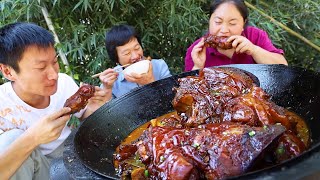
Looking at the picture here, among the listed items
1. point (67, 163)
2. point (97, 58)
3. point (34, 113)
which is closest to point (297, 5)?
point (97, 58)

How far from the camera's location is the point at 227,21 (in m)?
3.43

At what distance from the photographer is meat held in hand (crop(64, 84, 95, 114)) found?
2.48m

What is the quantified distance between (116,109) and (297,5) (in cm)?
462

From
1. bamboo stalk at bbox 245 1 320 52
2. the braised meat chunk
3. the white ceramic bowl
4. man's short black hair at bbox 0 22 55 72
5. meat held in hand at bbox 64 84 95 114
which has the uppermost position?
man's short black hair at bbox 0 22 55 72

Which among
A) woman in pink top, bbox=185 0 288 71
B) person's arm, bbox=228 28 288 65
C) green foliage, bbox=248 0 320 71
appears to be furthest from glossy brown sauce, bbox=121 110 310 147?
green foliage, bbox=248 0 320 71

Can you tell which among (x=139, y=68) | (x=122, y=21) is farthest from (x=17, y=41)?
(x=122, y=21)

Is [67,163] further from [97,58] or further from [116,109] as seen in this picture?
[97,58]

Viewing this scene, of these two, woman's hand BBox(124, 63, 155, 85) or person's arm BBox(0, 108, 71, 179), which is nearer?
person's arm BBox(0, 108, 71, 179)

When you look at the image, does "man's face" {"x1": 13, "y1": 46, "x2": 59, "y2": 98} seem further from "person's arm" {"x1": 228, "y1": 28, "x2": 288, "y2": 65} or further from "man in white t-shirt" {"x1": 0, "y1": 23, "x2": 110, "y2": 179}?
"person's arm" {"x1": 228, "y1": 28, "x2": 288, "y2": 65}

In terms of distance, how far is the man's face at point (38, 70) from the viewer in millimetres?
2705

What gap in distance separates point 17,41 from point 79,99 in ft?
2.47

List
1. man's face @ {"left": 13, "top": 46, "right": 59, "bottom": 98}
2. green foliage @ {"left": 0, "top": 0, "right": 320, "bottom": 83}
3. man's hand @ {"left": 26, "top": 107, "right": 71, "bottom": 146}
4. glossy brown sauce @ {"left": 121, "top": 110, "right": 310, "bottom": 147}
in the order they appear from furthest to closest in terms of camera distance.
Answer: green foliage @ {"left": 0, "top": 0, "right": 320, "bottom": 83}
man's face @ {"left": 13, "top": 46, "right": 59, "bottom": 98}
man's hand @ {"left": 26, "top": 107, "right": 71, "bottom": 146}
glossy brown sauce @ {"left": 121, "top": 110, "right": 310, "bottom": 147}

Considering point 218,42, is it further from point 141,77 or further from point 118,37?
point 118,37

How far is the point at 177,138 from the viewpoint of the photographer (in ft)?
5.64
